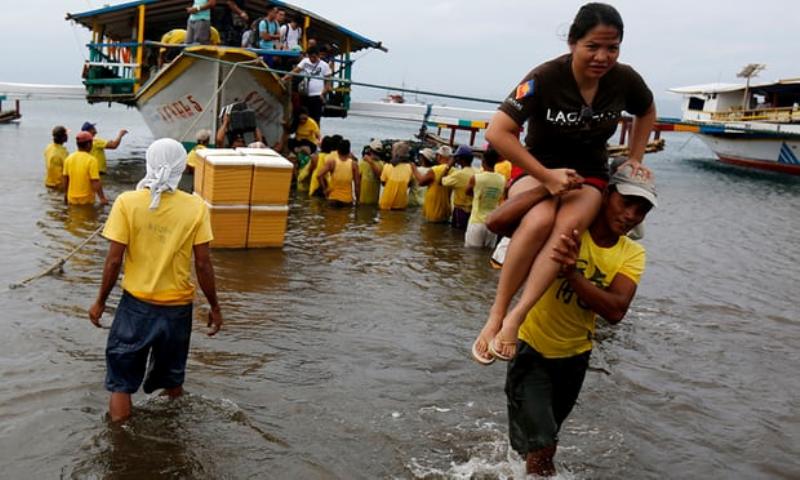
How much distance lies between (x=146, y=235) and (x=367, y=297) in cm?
415

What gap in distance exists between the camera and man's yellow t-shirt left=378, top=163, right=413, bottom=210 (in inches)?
566

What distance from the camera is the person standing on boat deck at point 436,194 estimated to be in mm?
13195

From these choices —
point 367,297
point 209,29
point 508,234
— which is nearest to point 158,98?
point 209,29

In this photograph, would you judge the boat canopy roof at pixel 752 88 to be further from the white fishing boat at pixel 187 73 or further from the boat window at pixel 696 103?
the white fishing boat at pixel 187 73

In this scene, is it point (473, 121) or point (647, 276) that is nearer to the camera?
point (647, 276)

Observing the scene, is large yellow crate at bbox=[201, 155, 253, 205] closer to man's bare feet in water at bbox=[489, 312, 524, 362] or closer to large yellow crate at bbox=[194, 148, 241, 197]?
large yellow crate at bbox=[194, 148, 241, 197]

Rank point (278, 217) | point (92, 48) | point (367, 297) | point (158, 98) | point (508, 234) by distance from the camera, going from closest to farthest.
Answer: point (508, 234) < point (367, 297) < point (278, 217) < point (158, 98) < point (92, 48)

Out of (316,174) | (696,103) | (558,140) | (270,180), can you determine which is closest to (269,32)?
(316,174)

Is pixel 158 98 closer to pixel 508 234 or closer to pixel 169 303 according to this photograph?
pixel 169 303

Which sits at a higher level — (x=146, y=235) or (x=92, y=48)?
(x=92, y=48)

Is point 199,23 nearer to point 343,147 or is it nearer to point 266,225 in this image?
point 343,147

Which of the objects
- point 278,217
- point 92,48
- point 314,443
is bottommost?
point 314,443

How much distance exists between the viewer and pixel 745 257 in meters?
14.2

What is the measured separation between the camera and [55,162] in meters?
14.0
